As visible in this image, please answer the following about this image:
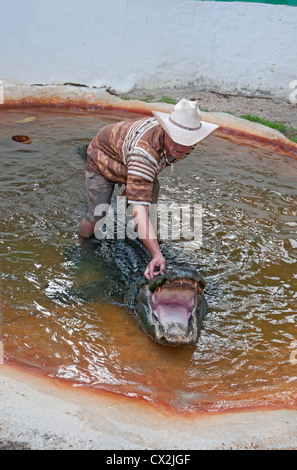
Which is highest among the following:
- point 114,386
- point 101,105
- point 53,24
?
point 53,24

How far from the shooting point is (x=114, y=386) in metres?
2.50

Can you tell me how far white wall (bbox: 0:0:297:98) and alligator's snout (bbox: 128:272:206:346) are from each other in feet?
19.8

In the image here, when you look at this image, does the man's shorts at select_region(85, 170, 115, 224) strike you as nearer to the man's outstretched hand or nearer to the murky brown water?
the murky brown water

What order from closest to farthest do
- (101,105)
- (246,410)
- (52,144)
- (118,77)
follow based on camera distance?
(246,410), (52,144), (101,105), (118,77)

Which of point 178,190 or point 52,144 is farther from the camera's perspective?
point 52,144

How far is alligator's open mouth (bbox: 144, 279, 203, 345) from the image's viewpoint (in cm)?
280

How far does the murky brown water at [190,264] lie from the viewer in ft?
8.59

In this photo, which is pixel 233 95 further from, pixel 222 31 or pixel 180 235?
pixel 180 235

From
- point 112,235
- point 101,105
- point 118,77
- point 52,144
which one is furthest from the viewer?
point 118,77

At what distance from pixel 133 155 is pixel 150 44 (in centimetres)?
655

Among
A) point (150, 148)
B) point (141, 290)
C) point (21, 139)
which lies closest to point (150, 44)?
point (21, 139)

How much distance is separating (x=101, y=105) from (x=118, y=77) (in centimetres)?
92

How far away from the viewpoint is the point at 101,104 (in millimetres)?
7883

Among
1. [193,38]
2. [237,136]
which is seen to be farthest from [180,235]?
[193,38]
